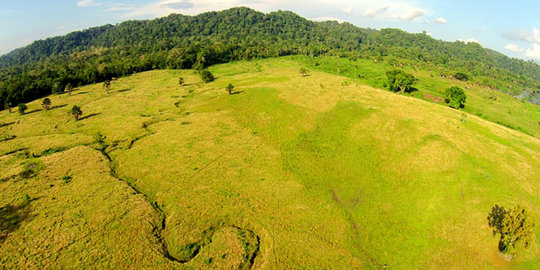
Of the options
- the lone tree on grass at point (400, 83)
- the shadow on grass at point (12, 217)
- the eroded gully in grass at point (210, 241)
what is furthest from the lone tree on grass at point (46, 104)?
the lone tree on grass at point (400, 83)

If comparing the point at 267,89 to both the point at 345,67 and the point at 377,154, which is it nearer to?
the point at 377,154

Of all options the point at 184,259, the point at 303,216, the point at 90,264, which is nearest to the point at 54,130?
the point at 90,264

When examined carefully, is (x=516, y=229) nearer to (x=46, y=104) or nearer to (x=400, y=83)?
(x=400, y=83)

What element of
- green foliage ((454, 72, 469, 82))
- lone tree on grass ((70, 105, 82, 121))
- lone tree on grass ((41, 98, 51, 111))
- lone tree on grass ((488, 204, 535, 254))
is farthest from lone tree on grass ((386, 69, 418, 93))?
lone tree on grass ((41, 98, 51, 111))

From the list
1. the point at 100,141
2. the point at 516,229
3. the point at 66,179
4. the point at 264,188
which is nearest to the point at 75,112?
the point at 100,141

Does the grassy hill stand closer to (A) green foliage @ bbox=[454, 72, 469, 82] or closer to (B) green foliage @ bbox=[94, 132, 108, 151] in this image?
(B) green foliage @ bbox=[94, 132, 108, 151]
